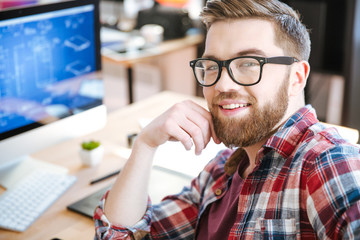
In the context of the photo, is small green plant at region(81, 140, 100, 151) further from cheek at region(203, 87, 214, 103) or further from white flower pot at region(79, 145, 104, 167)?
cheek at region(203, 87, 214, 103)

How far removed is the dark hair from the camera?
3.69ft

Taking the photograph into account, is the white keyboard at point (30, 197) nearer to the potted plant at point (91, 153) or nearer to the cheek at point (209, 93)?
the potted plant at point (91, 153)

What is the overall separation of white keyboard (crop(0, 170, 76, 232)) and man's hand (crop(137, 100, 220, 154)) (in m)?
0.41

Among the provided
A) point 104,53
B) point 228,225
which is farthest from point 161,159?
point 104,53

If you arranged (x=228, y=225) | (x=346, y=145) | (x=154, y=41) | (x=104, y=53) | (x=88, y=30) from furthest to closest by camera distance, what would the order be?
(x=154, y=41) → (x=104, y=53) → (x=88, y=30) → (x=228, y=225) → (x=346, y=145)

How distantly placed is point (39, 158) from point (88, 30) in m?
0.49

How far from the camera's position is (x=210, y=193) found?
1.28 m

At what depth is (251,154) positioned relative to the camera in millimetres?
1209

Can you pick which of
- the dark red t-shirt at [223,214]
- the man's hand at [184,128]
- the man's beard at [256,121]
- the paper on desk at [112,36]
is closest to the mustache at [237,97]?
the man's beard at [256,121]

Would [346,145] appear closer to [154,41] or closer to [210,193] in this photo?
[210,193]

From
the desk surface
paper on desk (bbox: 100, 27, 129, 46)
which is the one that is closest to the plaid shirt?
the desk surface

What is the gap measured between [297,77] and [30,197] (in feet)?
2.81

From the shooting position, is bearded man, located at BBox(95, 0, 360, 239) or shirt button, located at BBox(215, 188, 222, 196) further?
shirt button, located at BBox(215, 188, 222, 196)

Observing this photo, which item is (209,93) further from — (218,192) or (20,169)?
(20,169)
